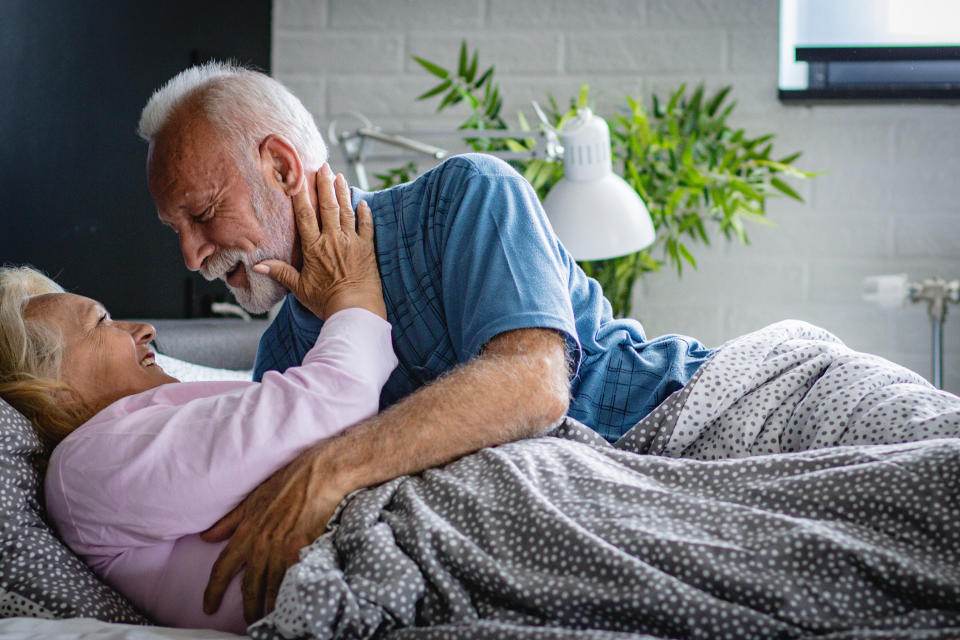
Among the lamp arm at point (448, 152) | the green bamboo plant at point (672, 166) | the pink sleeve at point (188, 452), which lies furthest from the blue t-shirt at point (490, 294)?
the green bamboo plant at point (672, 166)

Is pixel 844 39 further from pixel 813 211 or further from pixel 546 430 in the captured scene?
pixel 546 430

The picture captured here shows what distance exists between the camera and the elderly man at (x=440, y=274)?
3.33ft

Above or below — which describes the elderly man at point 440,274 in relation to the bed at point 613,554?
above

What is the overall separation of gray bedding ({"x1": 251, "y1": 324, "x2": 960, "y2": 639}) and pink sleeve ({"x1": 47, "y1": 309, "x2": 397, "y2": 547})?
117 millimetres

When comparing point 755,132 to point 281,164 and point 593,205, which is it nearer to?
point 593,205

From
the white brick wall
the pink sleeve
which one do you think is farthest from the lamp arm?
the pink sleeve

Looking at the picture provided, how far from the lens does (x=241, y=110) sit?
1.26 m

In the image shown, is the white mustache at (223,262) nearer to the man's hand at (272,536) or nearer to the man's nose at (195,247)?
the man's nose at (195,247)

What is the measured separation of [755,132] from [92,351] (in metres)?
1.82

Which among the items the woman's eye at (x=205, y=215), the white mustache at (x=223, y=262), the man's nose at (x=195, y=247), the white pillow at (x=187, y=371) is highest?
the woman's eye at (x=205, y=215)

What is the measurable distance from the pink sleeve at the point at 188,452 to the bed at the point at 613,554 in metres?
0.06

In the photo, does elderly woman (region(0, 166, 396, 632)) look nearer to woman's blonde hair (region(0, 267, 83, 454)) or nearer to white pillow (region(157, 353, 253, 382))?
woman's blonde hair (region(0, 267, 83, 454))

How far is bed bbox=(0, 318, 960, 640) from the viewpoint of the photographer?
2.17 feet

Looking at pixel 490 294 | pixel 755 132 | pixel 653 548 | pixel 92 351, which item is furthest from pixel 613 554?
pixel 755 132
